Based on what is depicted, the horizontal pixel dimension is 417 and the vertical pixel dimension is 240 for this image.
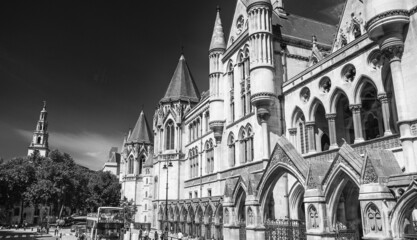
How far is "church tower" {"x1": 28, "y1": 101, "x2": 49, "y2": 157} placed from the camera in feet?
395

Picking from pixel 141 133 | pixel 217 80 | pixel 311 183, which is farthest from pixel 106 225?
pixel 141 133

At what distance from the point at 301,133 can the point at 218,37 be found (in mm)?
18786

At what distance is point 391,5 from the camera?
63.7 feet

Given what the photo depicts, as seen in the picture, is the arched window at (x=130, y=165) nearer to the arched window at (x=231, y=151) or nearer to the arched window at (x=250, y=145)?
the arched window at (x=231, y=151)

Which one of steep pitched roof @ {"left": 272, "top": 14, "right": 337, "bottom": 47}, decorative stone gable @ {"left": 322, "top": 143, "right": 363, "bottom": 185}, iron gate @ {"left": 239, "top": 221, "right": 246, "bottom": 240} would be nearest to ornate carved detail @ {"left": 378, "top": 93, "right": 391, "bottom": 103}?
decorative stone gable @ {"left": 322, "top": 143, "right": 363, "bottom": 185}

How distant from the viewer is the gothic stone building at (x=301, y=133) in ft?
59.5

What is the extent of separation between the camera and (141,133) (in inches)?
3654

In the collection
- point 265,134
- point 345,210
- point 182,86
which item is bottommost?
point 345,210

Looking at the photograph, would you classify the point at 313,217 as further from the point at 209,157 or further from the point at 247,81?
the point at 209,157

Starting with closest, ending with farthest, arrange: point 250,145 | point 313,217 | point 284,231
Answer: point 313,217 < point 284,231 < point 250,145

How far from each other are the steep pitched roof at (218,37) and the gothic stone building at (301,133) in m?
0.13

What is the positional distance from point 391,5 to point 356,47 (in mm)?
4442

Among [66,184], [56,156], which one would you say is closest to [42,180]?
[66,184]

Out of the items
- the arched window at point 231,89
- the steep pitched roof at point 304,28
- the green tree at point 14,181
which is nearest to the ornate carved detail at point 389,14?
the steep pitched roof at point 304,28
